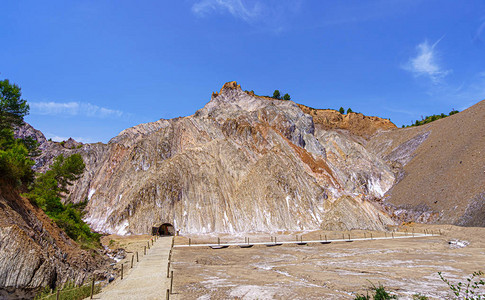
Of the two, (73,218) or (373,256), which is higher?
(73,218)

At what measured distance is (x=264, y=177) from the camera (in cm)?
5869

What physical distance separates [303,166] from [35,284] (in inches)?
2266

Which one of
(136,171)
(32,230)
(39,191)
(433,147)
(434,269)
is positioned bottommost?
(434,269)

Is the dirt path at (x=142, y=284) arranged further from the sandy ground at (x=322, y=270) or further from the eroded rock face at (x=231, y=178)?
the eroded rock face at (x=231, y=178)

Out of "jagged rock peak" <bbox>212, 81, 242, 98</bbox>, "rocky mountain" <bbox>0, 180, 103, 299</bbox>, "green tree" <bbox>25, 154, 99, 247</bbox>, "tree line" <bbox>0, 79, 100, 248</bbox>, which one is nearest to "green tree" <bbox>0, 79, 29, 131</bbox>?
"tree line" <bbox>0, 79, 100, 248</bbox>

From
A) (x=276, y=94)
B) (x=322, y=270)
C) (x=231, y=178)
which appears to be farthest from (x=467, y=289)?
(x=276, y=94)

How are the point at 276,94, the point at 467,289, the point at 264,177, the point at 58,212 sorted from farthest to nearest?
the point at 276,94
the point at 264,177
the point at 58,212
the point at 467,289

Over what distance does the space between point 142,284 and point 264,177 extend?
4253cm

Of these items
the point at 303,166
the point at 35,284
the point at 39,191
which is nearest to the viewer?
the point at 35,284

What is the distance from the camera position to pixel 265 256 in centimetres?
3058

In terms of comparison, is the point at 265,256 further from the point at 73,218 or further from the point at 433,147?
the point at 433,147

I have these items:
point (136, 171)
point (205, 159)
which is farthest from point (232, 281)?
point (136, 171)

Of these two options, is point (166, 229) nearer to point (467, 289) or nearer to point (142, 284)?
point (142, 284)

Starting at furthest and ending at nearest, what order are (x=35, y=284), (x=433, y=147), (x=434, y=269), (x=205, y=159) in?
(x=433, y=147)
(x=205, y=159)
(x=434, y=269)
(x=35, y=284)
